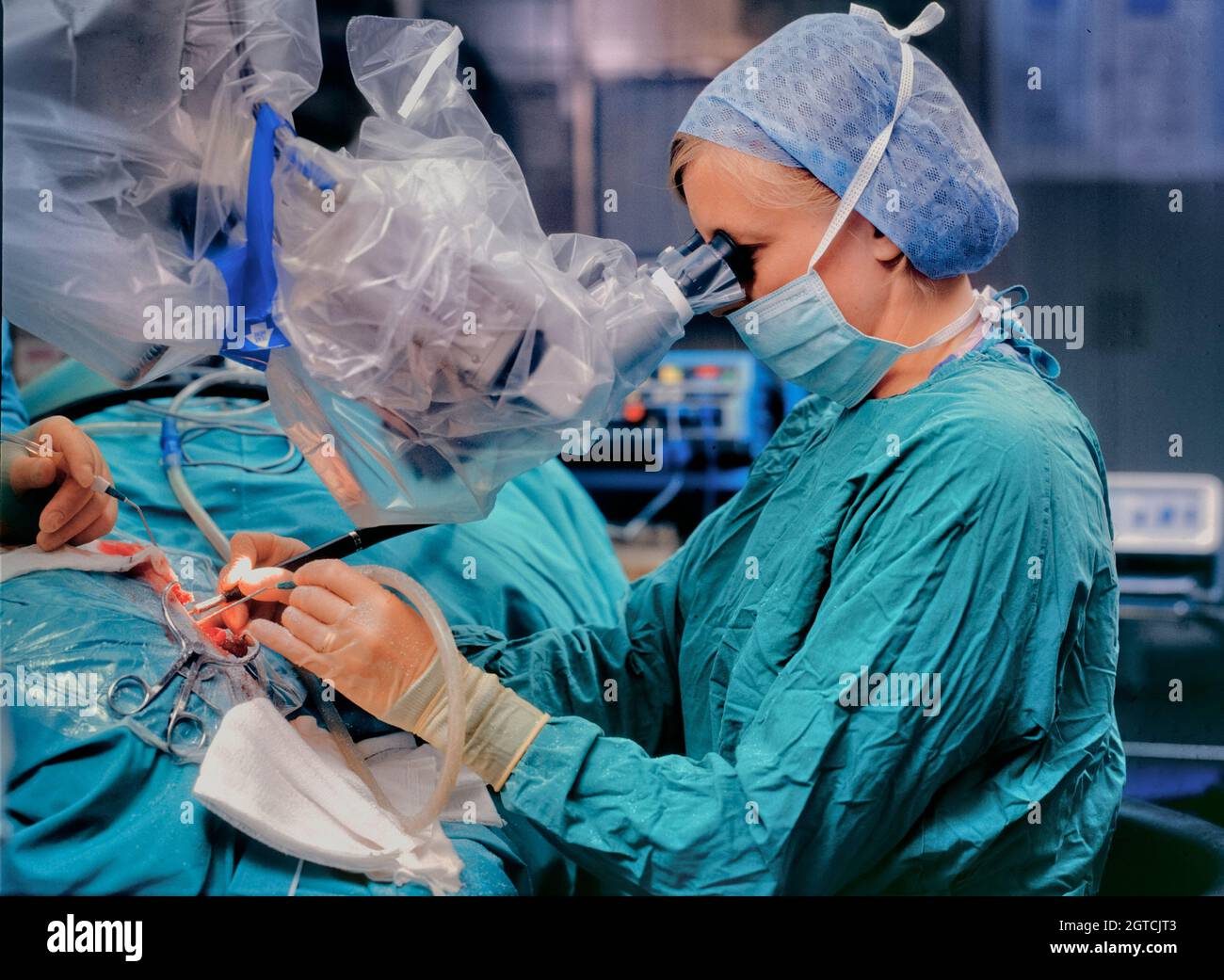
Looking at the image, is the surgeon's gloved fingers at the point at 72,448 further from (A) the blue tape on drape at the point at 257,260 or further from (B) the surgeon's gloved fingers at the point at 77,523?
(A) the blue tape on drape at the point at 257,260

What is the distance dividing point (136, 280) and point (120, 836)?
53cm

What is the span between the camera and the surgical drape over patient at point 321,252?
3.49ft

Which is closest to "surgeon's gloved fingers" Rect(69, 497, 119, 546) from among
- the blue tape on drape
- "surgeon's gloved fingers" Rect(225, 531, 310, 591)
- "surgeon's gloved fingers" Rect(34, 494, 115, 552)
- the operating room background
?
"surgeon's gloved fingers" Rect(34, 494, 115, 552)

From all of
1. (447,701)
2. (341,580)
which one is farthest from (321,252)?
(447,701)

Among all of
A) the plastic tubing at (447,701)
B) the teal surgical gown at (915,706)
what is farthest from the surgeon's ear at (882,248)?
the plastic tubing at (447,701)

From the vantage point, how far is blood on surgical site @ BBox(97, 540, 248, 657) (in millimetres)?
1232

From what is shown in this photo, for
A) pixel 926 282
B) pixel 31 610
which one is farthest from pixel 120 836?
pixel 926 282

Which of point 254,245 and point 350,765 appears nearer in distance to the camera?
point 254,245

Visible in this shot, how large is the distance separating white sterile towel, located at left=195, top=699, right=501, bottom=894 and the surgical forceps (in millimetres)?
41

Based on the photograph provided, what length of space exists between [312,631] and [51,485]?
38 centimetres

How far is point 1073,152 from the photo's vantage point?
5.18 ft

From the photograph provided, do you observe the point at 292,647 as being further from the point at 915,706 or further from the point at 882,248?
the point at 882,248

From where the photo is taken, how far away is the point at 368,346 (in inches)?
42.0
